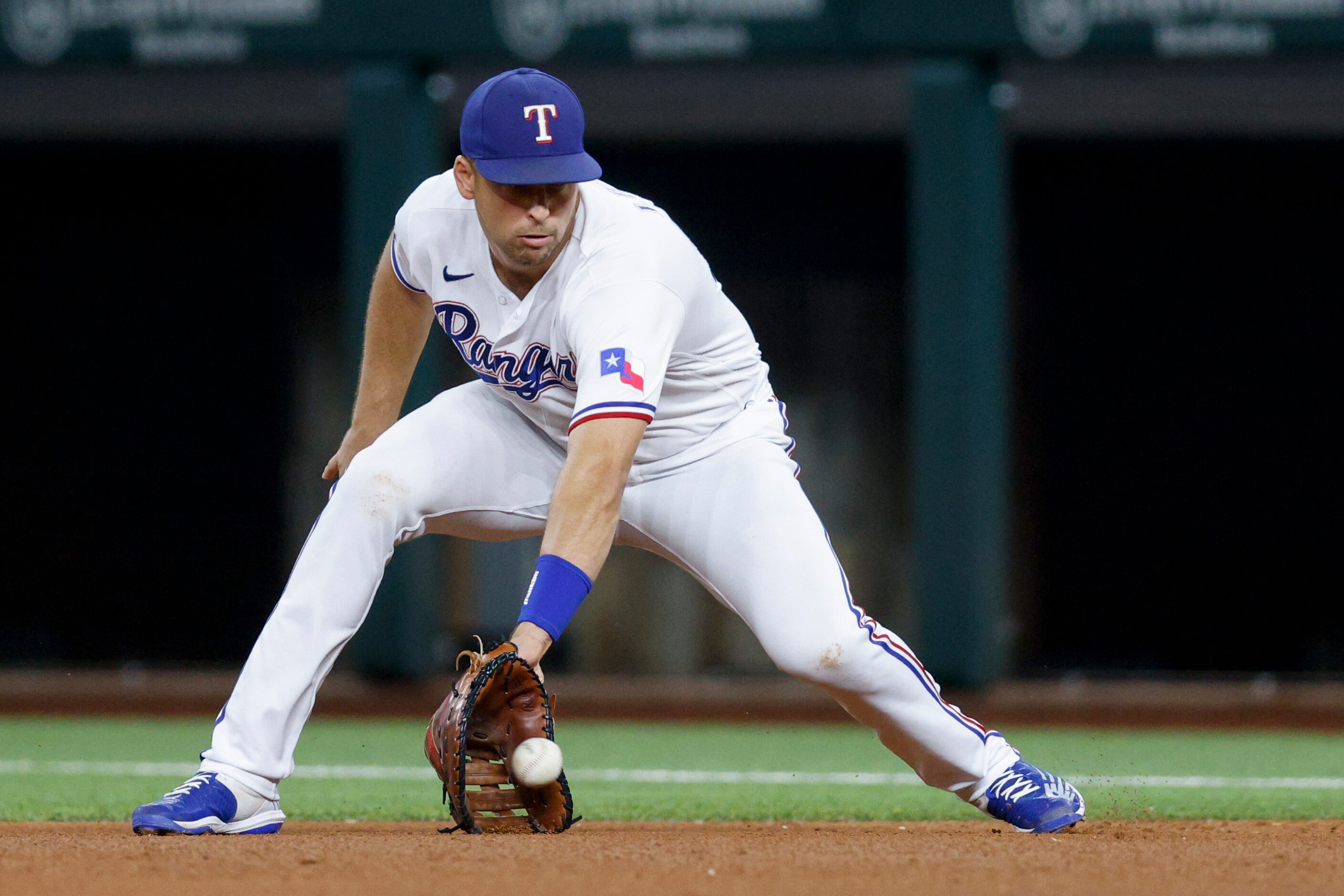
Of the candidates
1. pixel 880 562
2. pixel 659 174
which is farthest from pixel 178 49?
pixel 880 562

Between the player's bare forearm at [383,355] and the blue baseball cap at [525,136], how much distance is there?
0.54 metres

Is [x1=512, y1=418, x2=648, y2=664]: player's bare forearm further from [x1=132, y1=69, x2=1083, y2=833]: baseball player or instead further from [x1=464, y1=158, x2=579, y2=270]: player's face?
[x1=464, y1=158, x2=579, y2=270]: player's face

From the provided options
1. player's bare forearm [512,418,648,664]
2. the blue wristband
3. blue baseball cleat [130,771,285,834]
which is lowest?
blue baseball cleat [130,771,285,834]

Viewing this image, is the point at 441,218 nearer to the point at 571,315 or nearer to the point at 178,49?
the point at 571,315

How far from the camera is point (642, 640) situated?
29.1 ft

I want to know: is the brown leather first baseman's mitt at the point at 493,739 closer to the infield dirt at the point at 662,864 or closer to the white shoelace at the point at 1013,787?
the infield dirt at the point at 662,864

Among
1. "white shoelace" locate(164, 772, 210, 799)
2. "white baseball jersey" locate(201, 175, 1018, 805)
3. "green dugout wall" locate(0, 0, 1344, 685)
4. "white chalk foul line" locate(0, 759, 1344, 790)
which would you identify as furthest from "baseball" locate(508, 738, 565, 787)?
"green dugout wall" locate(0, 0, 1344, 685)

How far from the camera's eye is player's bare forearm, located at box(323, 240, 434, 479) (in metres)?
3.57

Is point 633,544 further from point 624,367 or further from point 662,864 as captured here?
point 662,864

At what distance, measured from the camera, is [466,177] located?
126 inches

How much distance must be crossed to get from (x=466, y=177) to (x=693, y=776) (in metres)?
2.29

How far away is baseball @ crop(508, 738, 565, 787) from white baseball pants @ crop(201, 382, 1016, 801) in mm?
453

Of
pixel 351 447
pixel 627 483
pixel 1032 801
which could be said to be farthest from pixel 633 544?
pixel 1032 801

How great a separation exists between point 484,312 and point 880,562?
568 cm
